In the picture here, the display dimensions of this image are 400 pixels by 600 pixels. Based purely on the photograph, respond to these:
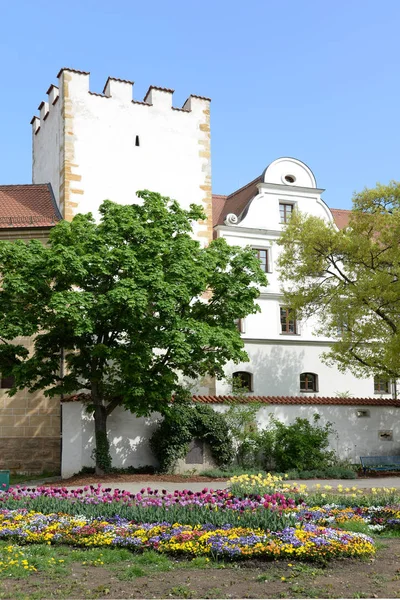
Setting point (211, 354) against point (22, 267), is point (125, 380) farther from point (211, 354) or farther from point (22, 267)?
point (22, 267)

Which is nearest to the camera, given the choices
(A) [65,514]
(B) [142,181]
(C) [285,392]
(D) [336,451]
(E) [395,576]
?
(E) [395,576]

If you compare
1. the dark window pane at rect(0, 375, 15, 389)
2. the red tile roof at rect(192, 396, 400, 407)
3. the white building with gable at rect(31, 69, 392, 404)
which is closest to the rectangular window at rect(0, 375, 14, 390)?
the dark window pane at rect(0, 375, 15, 389)

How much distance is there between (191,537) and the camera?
29.6 ft

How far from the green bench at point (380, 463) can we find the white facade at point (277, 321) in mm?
6638

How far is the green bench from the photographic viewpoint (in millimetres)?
23355

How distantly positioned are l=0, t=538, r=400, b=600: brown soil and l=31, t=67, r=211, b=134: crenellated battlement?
22.1 meters

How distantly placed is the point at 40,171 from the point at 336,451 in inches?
658

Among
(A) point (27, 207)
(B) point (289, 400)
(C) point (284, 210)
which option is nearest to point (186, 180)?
(C) point (284, 210)

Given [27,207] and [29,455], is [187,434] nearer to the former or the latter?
[29,455]

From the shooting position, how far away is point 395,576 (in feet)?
25.0

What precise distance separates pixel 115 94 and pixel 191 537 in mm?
22011

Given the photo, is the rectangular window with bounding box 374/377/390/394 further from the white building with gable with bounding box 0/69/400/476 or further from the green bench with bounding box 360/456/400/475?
the green bench with bounding box 360/456/400/475

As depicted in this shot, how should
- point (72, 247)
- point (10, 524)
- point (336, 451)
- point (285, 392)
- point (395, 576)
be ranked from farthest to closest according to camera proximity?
point (285, 392), point (336, 451), point (72, 247), point (10, 524), point (395, 576)

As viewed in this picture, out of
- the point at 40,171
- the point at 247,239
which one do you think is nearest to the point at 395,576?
the point at 247,239
